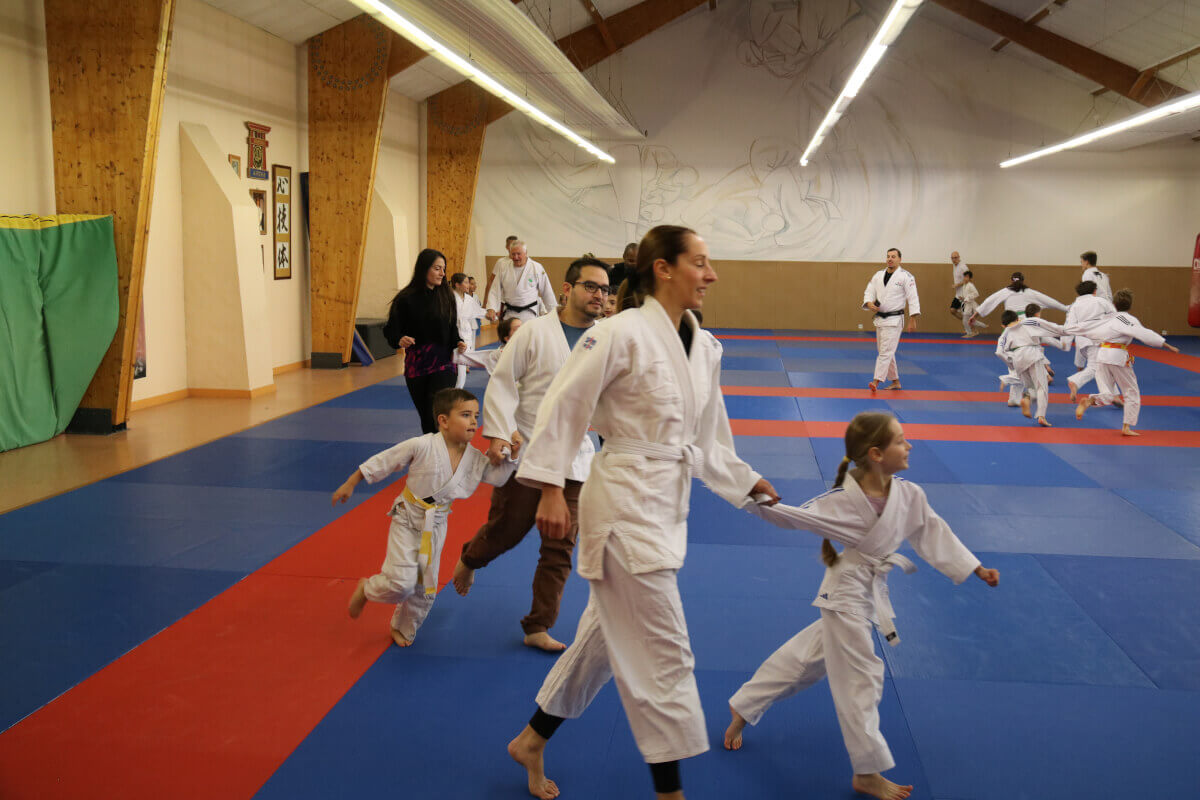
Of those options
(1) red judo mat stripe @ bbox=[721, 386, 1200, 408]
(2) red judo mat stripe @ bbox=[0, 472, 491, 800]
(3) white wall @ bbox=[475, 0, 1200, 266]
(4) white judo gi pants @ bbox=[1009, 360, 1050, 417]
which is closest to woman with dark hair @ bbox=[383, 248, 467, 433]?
(2) red judo mat stripe @ bbox=[0, 472, 491, 800]

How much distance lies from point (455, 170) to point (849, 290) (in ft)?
30.1

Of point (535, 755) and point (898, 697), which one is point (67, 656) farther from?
Answer: point (898, 697)

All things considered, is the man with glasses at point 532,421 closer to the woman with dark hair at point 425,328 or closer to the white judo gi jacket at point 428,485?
the white judo gi jacket at point 428,485

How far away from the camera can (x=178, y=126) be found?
10.5m

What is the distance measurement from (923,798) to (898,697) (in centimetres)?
73

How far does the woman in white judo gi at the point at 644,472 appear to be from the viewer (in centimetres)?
265

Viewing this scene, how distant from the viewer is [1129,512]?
21.7 ft

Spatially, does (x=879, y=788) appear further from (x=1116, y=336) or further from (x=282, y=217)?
(x=282, y=217)

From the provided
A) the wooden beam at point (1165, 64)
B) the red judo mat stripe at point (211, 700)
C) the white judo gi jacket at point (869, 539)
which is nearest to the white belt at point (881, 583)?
the white judo gi jacket at point (869, 539)

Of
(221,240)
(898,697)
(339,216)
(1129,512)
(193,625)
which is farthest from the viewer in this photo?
(339,216)

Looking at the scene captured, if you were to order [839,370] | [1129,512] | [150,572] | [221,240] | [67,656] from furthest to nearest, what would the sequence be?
[839,370] → [221,240] → [1129,512] → [150,572] → [67,656]

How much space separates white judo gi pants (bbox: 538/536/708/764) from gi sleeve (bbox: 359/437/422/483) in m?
1.62

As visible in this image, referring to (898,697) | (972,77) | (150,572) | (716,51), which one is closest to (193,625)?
(150,572)

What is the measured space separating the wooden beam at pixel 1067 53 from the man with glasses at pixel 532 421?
609 inches
